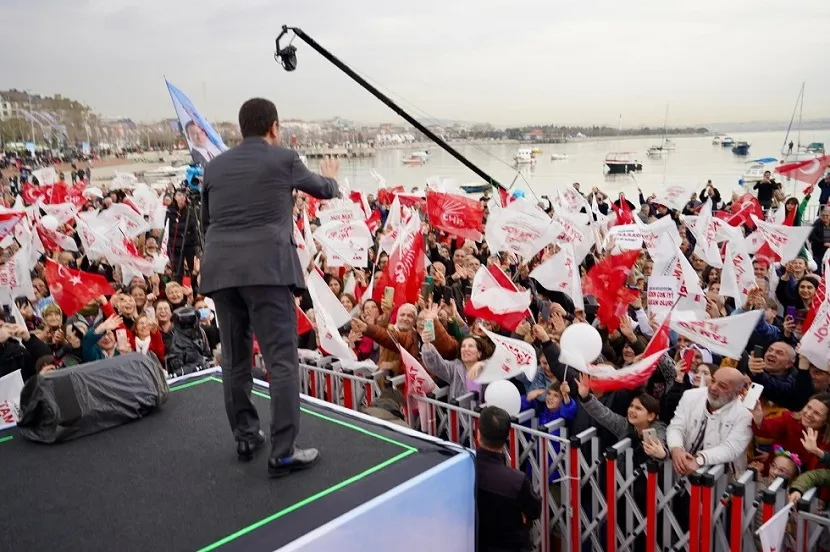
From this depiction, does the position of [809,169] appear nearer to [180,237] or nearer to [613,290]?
[613,290]

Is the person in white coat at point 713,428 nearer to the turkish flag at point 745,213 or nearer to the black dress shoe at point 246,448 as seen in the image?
the black dress shoe at point 246,448

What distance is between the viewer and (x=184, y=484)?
11.1ft

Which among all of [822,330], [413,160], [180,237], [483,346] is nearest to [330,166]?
[483,346]

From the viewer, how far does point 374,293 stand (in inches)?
320

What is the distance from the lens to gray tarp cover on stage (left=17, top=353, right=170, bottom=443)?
396 cm

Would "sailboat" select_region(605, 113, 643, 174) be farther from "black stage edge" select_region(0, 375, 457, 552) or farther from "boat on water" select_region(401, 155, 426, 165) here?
"black stage edge" select_region(0, 375, 457, 552)

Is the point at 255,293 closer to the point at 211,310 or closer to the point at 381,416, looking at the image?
the point at 381,416

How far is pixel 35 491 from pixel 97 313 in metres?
4.81

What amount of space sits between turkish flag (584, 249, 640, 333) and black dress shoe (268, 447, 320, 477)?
4.16 meters

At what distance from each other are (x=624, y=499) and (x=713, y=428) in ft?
2.37

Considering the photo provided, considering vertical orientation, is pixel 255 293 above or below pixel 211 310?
above

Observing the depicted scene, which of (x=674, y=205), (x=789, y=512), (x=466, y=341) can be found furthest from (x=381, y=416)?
(x=674, y=205)

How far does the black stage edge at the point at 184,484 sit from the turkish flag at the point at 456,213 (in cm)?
681

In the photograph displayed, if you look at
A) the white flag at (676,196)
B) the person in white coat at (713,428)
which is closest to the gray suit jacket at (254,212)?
the person in white coat at (713,428)
